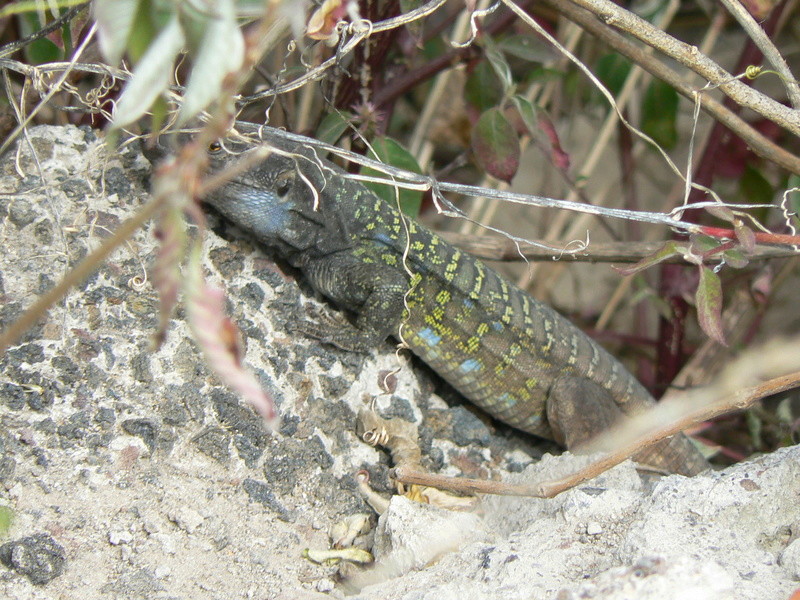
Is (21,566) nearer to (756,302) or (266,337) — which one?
(266,337)

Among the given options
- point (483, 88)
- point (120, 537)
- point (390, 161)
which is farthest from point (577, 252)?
point (120, 537)

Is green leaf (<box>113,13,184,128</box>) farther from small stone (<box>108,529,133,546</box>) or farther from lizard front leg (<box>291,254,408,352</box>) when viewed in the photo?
lizard front leg (<box>291,254,408,352</box>)

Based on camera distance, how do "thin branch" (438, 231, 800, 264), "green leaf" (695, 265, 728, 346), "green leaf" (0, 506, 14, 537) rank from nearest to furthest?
1. "green leaf" (0, 506, 14, 537)
2. "green leaf" (695, 265, 728, 346)
3. "thin branch" (438, 231, 800, 264)

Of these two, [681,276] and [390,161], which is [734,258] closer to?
[390,161]

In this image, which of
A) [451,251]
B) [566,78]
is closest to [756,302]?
[566,78]

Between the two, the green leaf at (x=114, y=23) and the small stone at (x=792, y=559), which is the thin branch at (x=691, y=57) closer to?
the small stone at (x=792, y=559)

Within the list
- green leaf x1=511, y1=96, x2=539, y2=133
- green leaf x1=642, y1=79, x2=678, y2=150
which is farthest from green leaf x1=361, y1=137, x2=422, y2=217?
green leaf x1=642, y1=79, x2=678, y2=150
